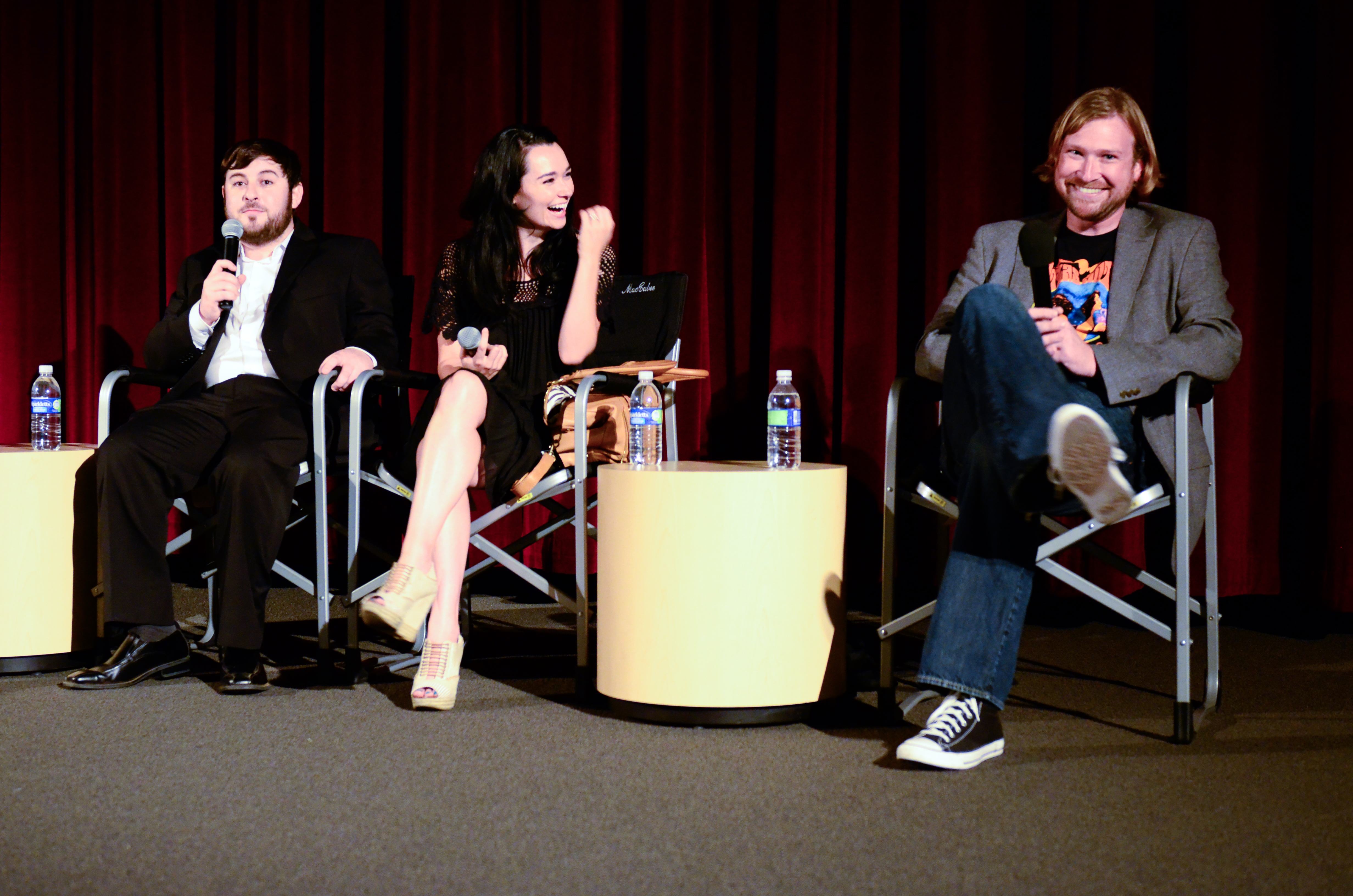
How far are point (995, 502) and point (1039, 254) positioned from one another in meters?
0.41

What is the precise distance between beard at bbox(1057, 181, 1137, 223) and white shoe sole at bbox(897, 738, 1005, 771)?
100cm

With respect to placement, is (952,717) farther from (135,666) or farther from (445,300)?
(135,666)

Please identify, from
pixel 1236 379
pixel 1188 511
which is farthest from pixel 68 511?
pixel 1236 379

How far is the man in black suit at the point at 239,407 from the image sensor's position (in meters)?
2.19

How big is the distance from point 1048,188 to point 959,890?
6.87 ft

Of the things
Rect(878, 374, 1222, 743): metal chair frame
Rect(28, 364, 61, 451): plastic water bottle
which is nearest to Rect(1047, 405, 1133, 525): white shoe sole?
Rect(878, 374, 1222, 743): metal chair frame

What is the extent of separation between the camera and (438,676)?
6.55ft

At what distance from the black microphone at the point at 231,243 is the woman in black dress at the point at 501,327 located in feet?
1.38

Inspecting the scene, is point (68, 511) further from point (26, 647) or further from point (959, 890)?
point (959, 890)

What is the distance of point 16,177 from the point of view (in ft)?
12.1

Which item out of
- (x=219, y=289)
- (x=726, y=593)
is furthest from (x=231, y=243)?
(x=726, y=593)

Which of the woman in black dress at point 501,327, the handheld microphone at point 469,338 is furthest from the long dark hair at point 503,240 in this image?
the handheld microphone at point 469,338

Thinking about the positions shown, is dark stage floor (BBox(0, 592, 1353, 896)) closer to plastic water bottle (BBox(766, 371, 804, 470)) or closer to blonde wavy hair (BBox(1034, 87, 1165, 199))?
plastic water bottle (BBox(766, 371, 804, 470))

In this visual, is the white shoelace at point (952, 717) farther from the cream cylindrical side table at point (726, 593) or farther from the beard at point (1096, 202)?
the beard at point (1096, 202)
